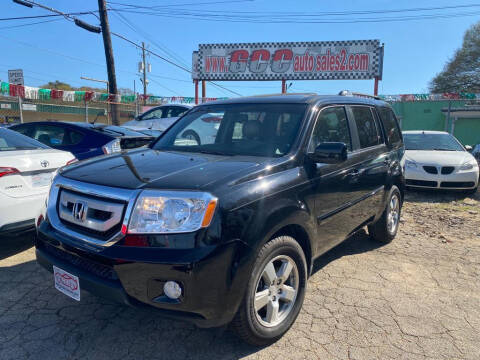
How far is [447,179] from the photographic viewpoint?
750cm

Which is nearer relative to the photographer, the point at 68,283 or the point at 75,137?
the point at 68,283

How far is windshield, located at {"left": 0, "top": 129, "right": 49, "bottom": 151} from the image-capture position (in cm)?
425

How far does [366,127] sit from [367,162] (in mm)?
485

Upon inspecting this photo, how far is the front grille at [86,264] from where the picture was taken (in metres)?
2.22

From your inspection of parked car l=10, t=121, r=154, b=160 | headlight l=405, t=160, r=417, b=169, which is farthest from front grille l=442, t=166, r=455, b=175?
parked car l=10, t=121, r=154, b=160

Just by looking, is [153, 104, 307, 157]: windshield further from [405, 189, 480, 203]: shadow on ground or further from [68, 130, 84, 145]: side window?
[405, 189, 480, 203]: shadow on ground

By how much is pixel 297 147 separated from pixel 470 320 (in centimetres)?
204

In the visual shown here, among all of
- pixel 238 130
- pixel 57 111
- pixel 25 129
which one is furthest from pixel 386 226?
pixel 57 111

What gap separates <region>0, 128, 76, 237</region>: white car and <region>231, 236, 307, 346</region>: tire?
2305 mm

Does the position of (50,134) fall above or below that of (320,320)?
above

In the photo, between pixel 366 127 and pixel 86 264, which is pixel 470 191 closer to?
pixel 366 127

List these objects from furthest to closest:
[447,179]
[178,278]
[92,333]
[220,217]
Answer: [447,179]
[92,333]
[220,217]
[178,278]

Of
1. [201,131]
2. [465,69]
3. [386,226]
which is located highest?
[465,69]

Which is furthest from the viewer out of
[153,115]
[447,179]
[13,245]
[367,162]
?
[153,115]
